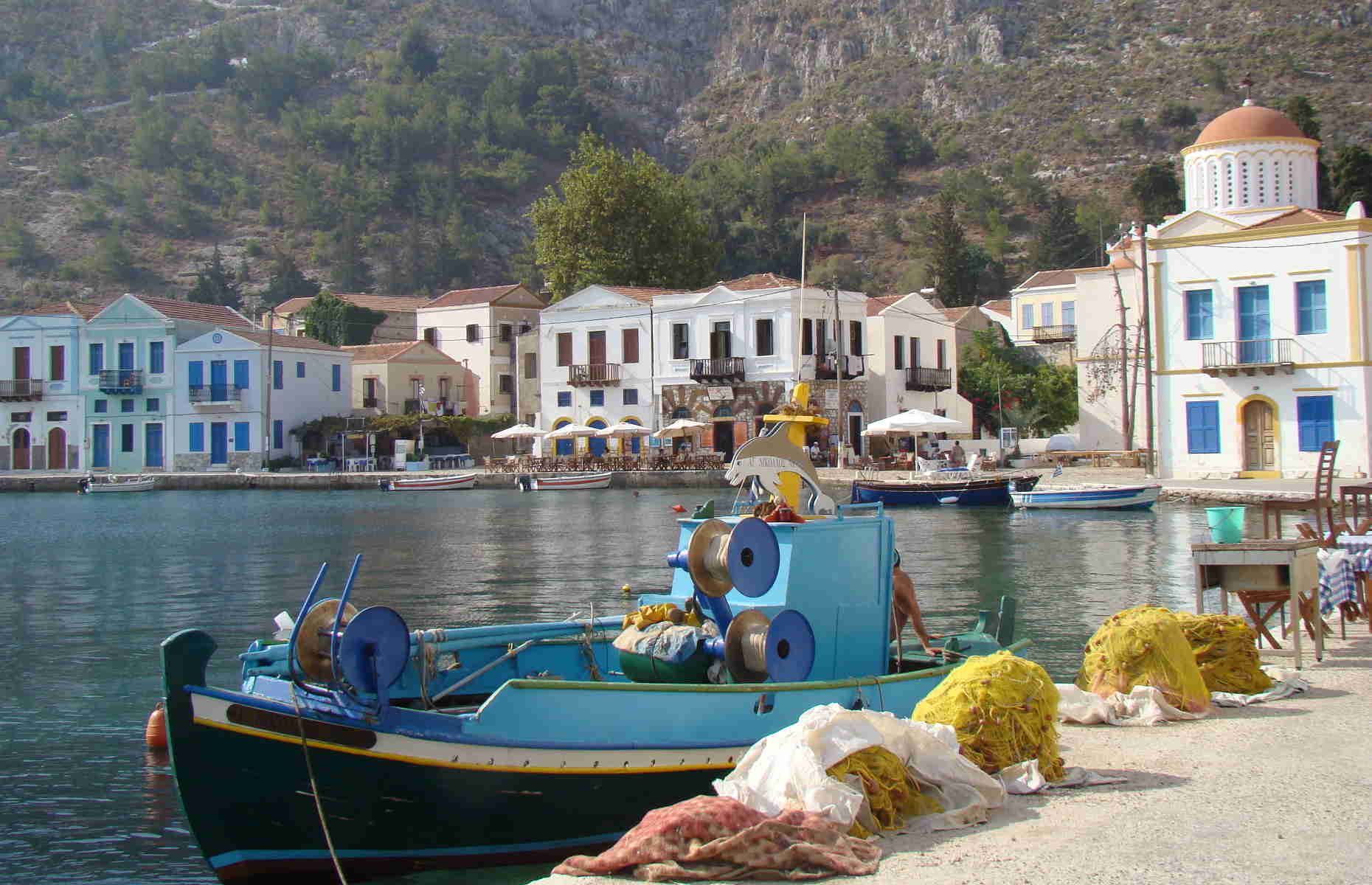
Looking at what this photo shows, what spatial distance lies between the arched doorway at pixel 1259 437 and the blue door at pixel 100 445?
164 feet

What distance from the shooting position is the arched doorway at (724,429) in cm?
5391

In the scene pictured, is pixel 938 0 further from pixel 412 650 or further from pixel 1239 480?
pixel 412 650

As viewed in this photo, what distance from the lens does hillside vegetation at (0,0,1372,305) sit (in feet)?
357

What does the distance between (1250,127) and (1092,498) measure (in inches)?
651

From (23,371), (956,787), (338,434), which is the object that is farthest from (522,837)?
(23,371)

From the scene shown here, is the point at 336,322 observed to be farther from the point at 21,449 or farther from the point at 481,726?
the point at 481,726

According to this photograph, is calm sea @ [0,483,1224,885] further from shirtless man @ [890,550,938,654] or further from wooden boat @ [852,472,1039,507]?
A: shirtless man @ [890,550,938,654]

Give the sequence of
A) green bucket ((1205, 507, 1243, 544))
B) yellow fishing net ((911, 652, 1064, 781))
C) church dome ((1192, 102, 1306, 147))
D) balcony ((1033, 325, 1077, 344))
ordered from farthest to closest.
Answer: balcony ((1033, 325, 1077, 344))
church dome ((1192, 102, 1306, 147))
green bucket ((1205, 507, 1243, 544))
yellow fishing net ((911, 652, 1064, 781))

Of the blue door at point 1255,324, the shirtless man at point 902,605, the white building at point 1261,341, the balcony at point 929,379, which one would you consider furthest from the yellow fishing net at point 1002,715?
the balcony at point 929,379

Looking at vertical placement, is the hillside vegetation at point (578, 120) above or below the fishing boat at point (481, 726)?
above

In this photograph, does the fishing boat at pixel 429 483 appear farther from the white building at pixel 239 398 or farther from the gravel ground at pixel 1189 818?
the gravel ground at pixel 1189 818

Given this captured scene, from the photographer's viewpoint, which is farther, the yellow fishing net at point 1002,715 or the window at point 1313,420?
the window at point 1313,420

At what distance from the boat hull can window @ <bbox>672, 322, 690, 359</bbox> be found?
20778mm

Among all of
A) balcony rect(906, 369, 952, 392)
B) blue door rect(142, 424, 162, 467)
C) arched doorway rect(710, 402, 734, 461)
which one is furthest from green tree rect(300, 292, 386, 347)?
balcony rect(906, 369, 952, 392)
